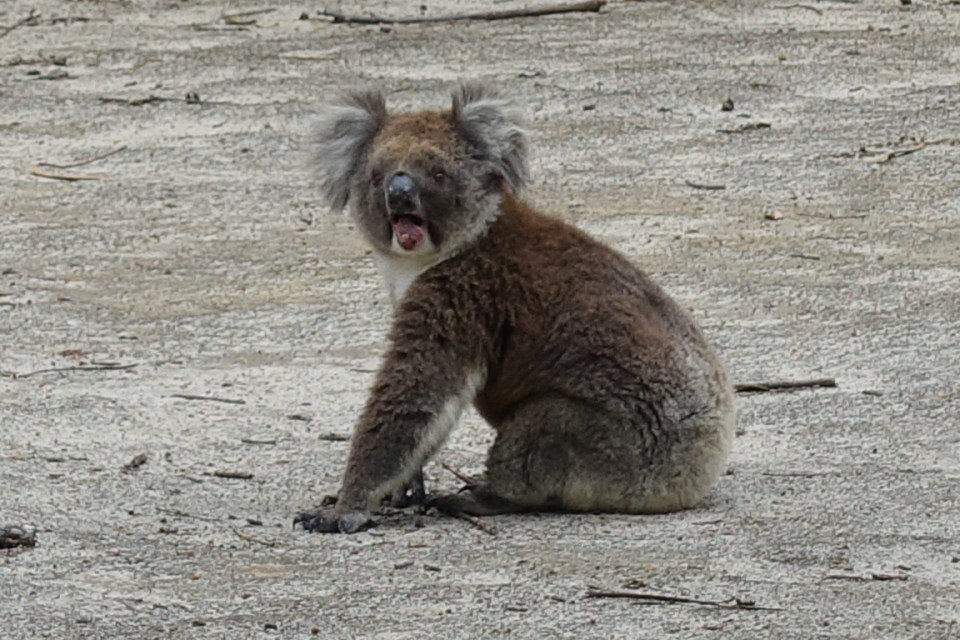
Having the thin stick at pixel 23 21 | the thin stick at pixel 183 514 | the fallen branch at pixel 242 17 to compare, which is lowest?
the thin stick at pixel 183 514

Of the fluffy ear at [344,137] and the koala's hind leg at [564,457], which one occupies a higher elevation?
the fluffy ear at [344,137]

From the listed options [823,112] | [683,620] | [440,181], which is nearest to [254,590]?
[683,620]

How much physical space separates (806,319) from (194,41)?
6.71 m

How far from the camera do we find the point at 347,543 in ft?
22.2

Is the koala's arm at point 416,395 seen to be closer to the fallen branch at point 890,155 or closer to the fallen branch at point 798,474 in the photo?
the fallen branch at point 798,474

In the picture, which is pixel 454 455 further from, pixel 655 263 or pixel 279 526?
pixel 655 263

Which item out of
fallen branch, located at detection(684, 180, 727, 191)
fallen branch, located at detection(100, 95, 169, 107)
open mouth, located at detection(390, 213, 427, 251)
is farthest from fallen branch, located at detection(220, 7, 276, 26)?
open mouth, located at detection(390, 213, 427, 251)

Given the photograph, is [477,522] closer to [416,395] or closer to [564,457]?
[564,457]

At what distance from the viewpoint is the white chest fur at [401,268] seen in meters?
7.31

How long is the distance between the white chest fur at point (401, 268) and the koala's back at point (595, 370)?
3.3 inches

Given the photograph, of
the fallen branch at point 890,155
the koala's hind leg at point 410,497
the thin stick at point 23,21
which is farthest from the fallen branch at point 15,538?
the thin stick at point 23,21

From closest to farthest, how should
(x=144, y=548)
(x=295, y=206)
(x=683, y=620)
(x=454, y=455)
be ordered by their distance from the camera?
(x=683, y=620) → (x=144, y=548) → (x=454, y=455) → (x=295, y=206)

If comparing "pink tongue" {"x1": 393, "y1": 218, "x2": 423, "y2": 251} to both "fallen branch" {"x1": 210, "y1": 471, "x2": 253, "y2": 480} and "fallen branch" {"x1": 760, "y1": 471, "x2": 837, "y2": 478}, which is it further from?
"fallen branch" {"x1": 760, "y1": 471, "x2": 837, "y2": 478}

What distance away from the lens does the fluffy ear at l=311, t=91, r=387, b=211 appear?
297 inches
